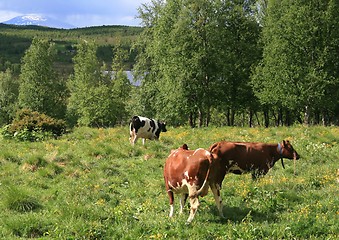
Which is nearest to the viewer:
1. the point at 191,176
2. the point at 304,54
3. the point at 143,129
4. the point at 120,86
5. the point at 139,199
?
the point at 191,176

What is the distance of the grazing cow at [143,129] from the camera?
20.9 metres

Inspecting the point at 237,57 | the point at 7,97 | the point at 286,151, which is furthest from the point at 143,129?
the point at 7,97

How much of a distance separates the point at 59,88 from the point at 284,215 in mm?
58705

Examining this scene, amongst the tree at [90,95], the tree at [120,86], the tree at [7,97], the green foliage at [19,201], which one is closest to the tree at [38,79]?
the tree at [90,95]

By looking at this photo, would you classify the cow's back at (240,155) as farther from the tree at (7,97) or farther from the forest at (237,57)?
the tree at (7,97)

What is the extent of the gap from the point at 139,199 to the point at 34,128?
50.3ft

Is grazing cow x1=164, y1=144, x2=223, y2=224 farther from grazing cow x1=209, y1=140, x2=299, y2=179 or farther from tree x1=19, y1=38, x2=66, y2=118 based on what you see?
tree x1=19, y1=38, x2=66, y2=118

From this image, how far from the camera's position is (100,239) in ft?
27.6

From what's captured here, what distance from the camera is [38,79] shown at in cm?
5972

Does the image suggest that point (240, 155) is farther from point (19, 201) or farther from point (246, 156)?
point (19, 201)

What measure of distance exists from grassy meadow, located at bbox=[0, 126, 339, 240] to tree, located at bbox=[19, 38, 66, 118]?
43.7 m

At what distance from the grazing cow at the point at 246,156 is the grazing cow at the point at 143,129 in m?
9.32

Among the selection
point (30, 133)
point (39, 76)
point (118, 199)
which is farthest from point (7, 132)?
point (39, 76)

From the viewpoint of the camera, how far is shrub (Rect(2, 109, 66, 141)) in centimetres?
2330
